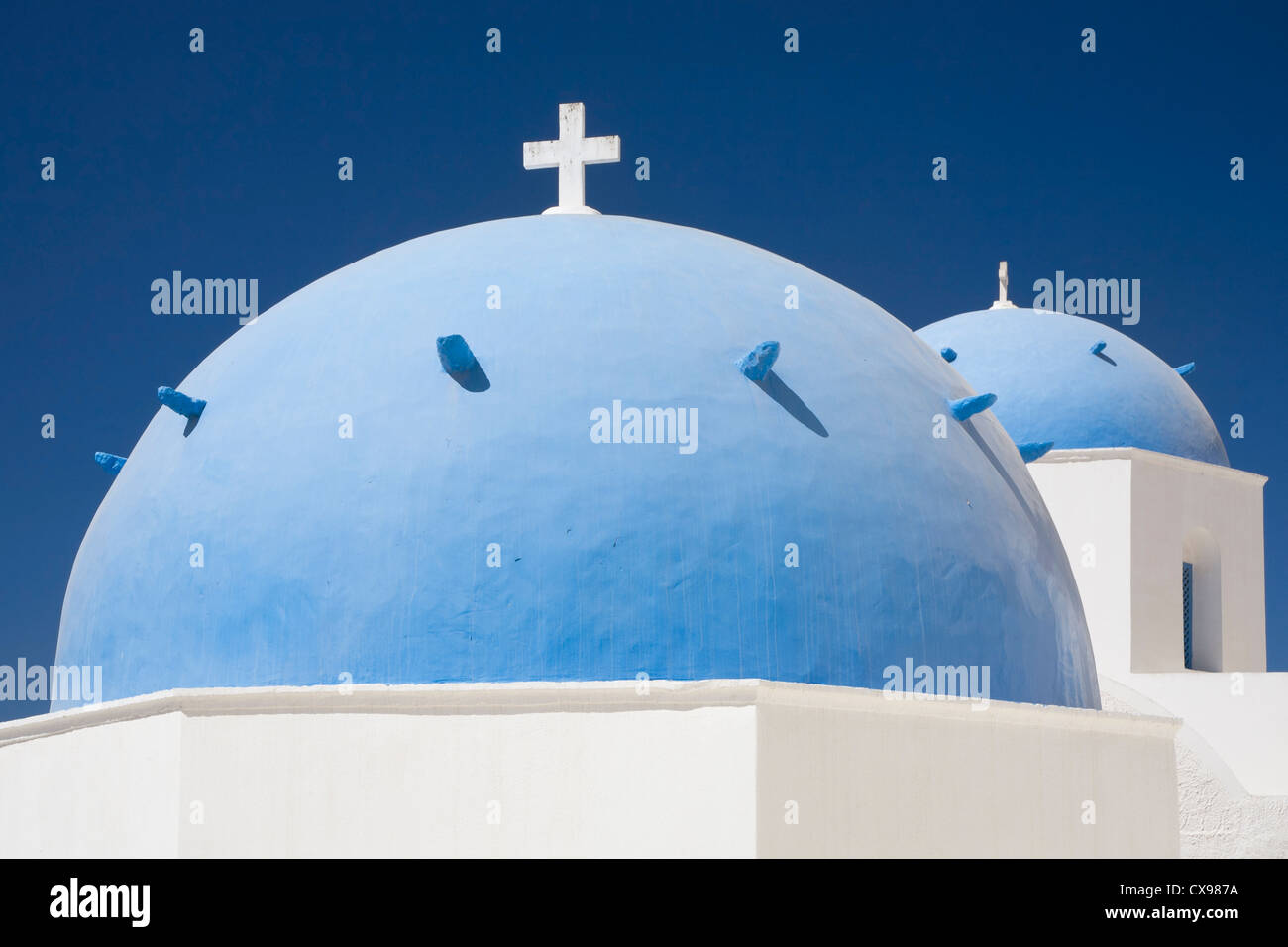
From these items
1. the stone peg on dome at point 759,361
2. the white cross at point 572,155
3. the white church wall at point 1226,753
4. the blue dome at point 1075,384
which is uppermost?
the white cross at point 572,155

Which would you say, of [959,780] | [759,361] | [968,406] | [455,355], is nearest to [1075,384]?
[968,406]

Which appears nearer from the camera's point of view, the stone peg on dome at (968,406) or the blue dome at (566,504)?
the blue dome at (566,504)

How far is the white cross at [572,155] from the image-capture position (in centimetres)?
1343

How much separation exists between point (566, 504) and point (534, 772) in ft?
5.25

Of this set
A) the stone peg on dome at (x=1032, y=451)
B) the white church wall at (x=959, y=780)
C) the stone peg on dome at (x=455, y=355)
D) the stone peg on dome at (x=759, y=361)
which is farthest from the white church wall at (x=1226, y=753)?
the stone peg on dome at (x=455, y=355)

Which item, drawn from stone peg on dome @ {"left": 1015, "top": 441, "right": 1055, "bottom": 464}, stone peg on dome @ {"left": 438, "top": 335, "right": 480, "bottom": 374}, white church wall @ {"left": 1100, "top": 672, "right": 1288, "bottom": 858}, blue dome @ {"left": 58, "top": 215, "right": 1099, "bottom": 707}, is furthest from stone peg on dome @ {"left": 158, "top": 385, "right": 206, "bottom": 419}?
white church wall @ {"left": 1100, "top": 672, "right": 1288, "bottom": 858}

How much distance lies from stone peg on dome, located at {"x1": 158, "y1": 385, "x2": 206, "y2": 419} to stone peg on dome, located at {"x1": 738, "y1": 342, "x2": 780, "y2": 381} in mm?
3603

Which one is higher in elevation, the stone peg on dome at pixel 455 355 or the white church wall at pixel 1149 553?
the stone peg on dome at pixel 455 355

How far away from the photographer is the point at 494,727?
32.1 feet

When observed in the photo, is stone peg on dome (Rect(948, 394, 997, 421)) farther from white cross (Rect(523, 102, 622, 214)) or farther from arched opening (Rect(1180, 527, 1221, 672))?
arched opening (Rect(1180, 527, 1221, 672))

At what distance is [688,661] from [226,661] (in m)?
2.71

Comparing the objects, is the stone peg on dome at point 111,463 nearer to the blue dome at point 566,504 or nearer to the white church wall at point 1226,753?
the blue dome at point 566,504

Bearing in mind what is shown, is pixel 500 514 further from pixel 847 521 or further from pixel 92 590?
pixel 92 590

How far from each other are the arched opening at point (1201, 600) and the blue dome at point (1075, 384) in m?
0.95
